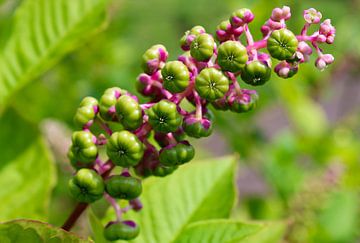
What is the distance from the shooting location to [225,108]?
134cm

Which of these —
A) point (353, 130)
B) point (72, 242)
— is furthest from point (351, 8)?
point (72, 242)

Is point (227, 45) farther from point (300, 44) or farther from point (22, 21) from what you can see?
point (22, 21)

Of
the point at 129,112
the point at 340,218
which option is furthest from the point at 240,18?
the point at 340,218

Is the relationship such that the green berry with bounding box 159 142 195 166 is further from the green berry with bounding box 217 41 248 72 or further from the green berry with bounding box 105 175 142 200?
the green berry with bounding box 217 41 248 72

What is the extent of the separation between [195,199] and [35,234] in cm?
62

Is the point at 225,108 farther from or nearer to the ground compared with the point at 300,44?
nearer to the ground

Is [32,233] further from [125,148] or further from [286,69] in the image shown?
[286,69]

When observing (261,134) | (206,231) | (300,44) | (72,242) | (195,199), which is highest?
(300,44)

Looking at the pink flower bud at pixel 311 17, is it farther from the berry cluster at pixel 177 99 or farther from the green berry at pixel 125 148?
the green berry at pixel 125 148

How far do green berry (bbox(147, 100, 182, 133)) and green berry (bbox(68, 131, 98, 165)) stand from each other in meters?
0.15

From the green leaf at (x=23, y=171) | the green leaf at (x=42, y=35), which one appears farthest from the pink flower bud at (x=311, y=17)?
the green leaf at (x=23, y=171)

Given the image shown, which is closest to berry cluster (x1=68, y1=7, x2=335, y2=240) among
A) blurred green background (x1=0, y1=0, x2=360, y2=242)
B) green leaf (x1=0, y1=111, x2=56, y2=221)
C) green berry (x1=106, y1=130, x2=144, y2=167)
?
green berry (x1=106, y1=130, x2=144, y2=167)

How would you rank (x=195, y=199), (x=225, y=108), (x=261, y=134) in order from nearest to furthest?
(x=225, y=108) < (x=195, y=199) < (x=261, y=134)

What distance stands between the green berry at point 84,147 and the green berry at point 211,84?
268 mm
